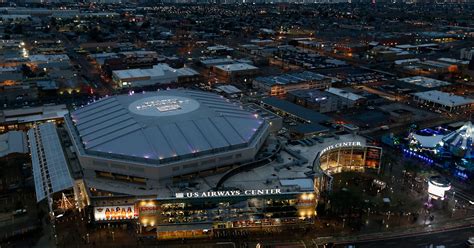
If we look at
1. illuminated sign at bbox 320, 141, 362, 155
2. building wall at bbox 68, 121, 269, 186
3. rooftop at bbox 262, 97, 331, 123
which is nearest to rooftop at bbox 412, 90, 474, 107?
rooftop at bbox 262, 97, 331, 123

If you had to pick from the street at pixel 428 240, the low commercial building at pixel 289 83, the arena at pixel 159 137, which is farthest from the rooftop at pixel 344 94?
the street at pixel 428 240

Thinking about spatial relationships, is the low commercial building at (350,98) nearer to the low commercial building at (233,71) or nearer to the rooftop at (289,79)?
the rooftop at (289,79)

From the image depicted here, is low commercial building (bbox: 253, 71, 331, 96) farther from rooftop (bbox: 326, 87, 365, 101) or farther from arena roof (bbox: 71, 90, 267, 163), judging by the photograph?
arena roof (bbox: 71, 90, 267, 163)

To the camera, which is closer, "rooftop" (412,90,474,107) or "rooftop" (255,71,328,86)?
"rooftop" (412,90,474,107)

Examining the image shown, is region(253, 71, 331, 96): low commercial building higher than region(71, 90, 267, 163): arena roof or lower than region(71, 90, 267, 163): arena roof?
lower

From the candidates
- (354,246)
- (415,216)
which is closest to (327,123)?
(415,216)

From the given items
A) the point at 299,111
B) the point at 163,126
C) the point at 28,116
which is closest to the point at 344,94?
the point at 299,111

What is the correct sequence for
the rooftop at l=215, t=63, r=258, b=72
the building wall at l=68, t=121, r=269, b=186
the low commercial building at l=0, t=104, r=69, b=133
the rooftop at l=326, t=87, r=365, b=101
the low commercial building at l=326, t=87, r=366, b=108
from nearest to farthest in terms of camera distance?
the building wall at l=68, t=121, r=269, b=186, the low commercial building at l=0, t=104, r=69, b=133, the low commercial building at l=326, t=87, r=366, b=108, the rooftop at l=326, t=87, r=365, b=101, the rooftop at l=215, t=63, r=258, b=72

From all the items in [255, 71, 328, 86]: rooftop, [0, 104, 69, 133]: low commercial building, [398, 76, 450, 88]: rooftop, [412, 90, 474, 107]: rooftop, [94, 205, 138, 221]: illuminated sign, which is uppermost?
[255, 71, 328, 86]: rooftop
